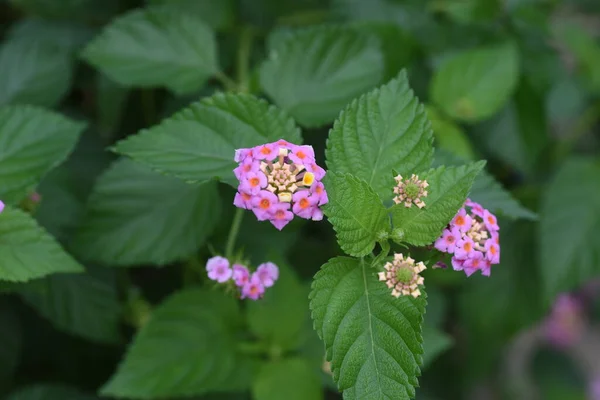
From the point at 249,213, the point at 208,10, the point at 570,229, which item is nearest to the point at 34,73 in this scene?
the point at 208,10

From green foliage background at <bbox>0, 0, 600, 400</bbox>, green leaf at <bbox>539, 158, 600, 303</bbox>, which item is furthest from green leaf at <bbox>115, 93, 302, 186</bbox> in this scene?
green leaf at <bbox>539, 158, 600, 303</bbox>

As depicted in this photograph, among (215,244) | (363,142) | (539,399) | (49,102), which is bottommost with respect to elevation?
(539,399)

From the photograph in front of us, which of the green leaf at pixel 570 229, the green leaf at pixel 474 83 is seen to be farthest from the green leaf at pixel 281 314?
the green leaf at pixel 570 229

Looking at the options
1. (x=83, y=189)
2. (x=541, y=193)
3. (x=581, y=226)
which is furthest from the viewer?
(x=541, y=193)

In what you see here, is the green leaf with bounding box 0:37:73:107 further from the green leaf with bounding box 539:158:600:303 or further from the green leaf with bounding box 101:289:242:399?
the green leaf with bounding box 539:158:600:303

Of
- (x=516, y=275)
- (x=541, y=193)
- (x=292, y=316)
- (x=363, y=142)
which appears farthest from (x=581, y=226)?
(x=363, y=142)

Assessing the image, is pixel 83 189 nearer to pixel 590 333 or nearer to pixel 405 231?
pixel 405 231
